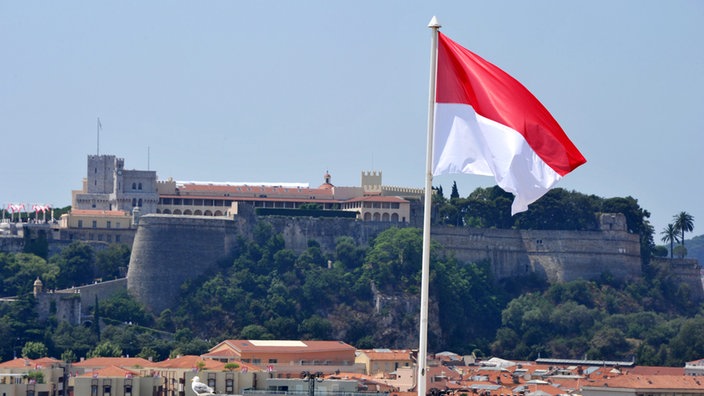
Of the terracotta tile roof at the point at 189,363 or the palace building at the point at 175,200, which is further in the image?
the palace building at the point at 175,200

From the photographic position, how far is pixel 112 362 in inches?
2923

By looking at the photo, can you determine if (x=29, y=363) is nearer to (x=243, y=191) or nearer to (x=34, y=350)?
(x=34, y=350)

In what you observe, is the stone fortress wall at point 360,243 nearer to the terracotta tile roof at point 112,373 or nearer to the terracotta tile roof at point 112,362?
the terracotta tile roof at point 112,362

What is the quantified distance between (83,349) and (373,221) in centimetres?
2019

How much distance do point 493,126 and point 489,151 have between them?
0.26 m

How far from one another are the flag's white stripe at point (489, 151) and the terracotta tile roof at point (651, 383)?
5133 centimetres

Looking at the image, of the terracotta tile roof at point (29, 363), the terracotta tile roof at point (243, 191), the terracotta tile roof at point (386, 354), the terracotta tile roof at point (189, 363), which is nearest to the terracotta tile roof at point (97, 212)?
the terracotta tile roof at point (243, 191)

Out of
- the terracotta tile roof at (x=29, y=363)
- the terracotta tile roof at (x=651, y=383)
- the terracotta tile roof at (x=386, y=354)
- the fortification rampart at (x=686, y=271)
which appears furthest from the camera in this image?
the fortification rampart at (x=686, y=271)

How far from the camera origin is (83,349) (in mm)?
81875

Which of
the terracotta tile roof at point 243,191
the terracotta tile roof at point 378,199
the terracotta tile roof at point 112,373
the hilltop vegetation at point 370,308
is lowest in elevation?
the terracotta tile roof at point 112,373

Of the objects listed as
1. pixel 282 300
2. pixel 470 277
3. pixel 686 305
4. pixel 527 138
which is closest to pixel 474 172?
pixel 527 138

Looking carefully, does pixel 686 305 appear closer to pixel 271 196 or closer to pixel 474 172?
pixel 271 196

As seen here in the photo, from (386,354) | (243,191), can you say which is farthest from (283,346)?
(243,191)

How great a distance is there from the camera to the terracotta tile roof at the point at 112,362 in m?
73.3
